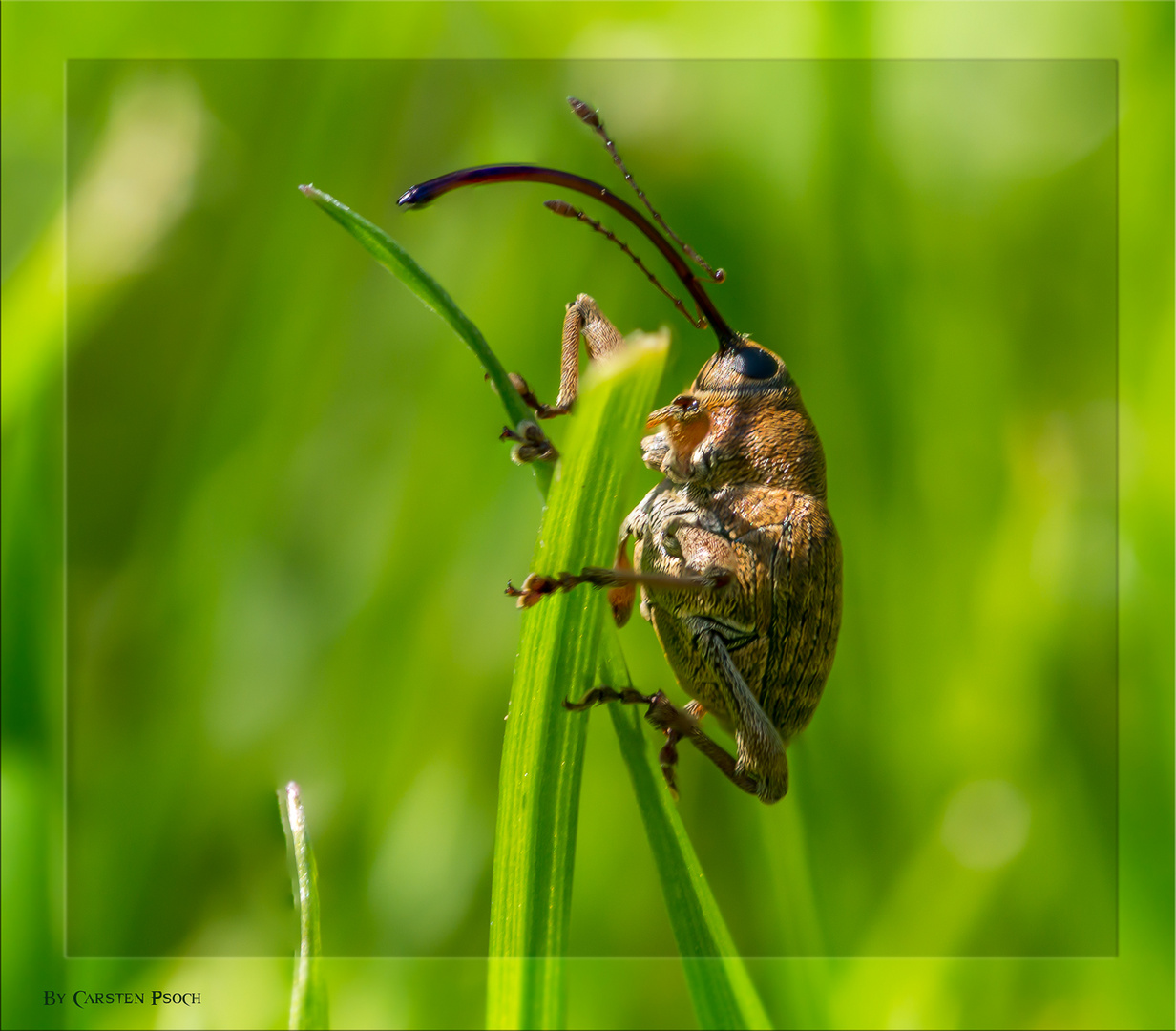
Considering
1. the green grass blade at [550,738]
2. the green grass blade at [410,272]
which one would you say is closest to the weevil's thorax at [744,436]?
the green grass blade at [550,738]

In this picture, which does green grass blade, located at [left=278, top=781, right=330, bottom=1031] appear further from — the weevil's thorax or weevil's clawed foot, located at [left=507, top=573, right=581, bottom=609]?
the weevil's thorax

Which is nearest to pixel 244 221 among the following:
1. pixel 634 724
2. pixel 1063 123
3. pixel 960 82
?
pixel 634 724

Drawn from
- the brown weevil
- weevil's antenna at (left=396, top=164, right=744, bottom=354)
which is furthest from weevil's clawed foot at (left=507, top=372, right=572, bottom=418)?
weevil's antenna at (left=396, top=164, right=744, bottom=354)

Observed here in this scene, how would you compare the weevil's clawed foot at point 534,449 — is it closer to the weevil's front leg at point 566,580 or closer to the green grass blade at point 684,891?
the weevil's front leg at point 566,580

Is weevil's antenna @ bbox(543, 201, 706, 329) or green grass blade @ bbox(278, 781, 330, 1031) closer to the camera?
green grass blade @ bbox(278, 781, 330, 1031)

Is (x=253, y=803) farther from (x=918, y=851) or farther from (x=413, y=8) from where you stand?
(x=413, y=8)

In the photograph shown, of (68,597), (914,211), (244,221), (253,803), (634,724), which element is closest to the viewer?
(634,724)
